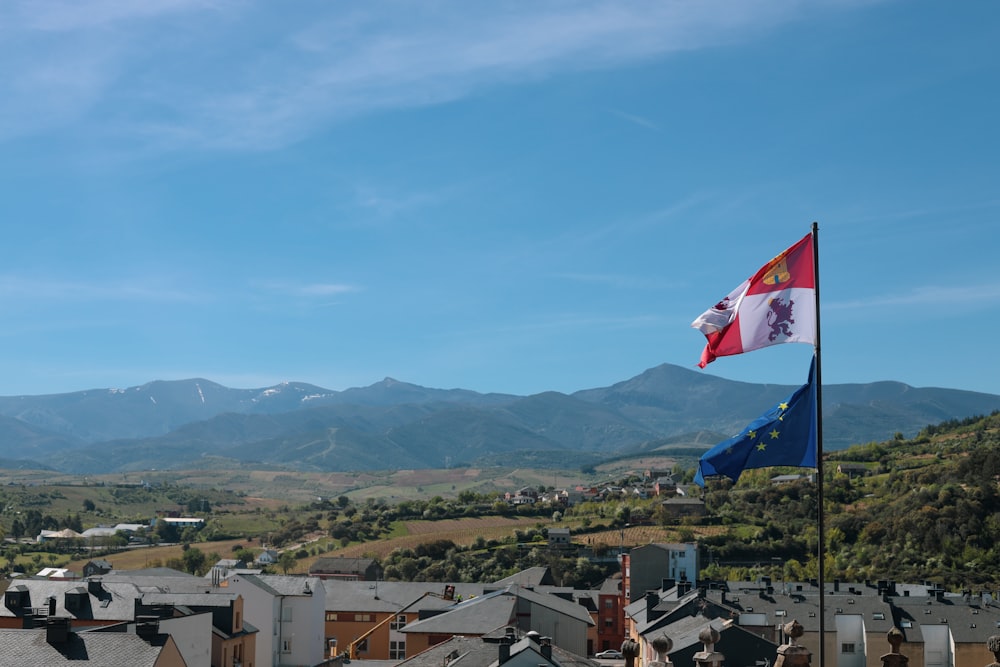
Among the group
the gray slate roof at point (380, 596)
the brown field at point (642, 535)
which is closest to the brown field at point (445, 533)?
the brown field at point (642, 535)

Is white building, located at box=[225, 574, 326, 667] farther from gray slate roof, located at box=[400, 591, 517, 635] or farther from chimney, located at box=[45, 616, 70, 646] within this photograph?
chimney, located at box=[45, 616, 70, 646]

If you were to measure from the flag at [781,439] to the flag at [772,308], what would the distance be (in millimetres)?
898

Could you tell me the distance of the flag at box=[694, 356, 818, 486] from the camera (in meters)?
20.1

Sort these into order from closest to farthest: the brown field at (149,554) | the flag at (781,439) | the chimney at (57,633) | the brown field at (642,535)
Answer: the flag at (781,439), the chimney at (57,633), the brown field at (149,554), the brown field at (642,535)

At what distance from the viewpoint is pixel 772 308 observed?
20.5 metres

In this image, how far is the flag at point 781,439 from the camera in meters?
20.1

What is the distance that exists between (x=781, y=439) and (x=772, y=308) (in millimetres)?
2177

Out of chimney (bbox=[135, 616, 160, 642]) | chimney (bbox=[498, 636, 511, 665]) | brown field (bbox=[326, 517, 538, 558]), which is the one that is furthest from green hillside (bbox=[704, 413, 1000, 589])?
chimney (bbox=[135, 616, 160, 642])

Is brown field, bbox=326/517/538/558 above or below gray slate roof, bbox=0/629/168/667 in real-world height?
below

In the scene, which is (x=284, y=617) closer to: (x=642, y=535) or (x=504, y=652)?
(x=504, y=652)

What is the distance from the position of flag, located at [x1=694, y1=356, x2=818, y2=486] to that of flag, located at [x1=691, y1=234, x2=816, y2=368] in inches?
35.4

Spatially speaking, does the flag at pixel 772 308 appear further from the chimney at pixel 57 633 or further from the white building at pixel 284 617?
the white building at pixel 284 617

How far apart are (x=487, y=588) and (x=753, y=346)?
7919cm

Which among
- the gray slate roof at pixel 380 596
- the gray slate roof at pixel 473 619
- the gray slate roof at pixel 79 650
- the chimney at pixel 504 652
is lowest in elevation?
the gray slate roof at pixel 380 596
